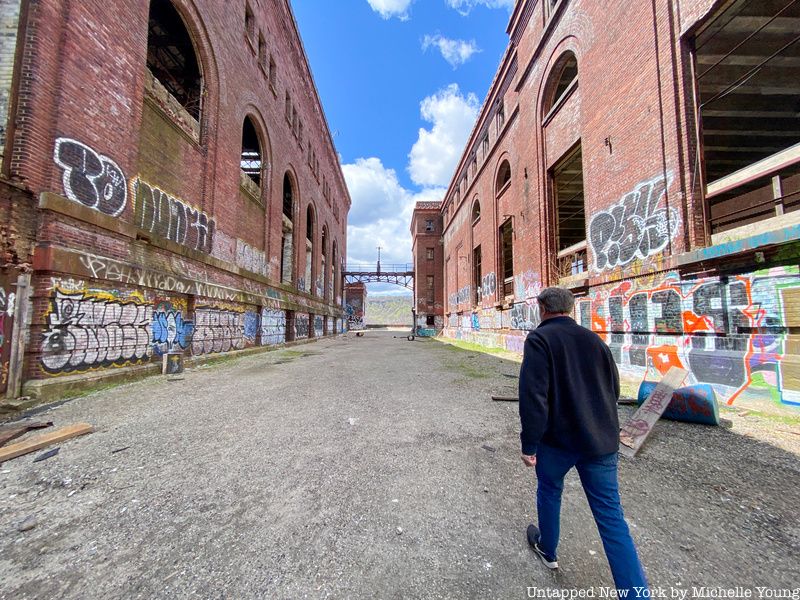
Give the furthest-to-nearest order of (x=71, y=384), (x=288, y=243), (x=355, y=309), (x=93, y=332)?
1. (x=355, y=309)
2. (x=288, y=243)
3. (x=93, y=332)
4. (x=71, y=384)

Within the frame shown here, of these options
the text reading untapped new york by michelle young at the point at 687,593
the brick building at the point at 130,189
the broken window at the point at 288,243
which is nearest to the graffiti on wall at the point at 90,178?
the brick building at the point at 130,189

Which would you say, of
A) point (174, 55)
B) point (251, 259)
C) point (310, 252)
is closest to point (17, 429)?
point (251, 259)

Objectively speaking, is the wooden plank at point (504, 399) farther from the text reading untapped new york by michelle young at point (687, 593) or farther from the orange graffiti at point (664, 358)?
the text reading untapped new york by michelle young at point (687, 593)

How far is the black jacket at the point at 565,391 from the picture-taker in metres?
1.83

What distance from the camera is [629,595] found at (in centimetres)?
157

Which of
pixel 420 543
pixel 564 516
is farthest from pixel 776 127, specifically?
pixel 420 543

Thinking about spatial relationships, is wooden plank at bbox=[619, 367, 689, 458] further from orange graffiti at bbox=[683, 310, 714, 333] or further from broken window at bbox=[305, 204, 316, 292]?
broken window at bbox=[305, 204, 316, 292]

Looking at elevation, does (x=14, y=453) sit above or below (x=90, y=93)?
below

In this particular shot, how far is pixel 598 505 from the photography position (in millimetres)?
1768

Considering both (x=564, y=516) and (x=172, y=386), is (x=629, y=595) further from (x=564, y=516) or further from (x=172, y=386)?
(x=172, y=386)

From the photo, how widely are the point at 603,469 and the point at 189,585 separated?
2.40 meters

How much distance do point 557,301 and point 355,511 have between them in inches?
85.1

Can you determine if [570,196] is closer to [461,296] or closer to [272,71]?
[461,296]

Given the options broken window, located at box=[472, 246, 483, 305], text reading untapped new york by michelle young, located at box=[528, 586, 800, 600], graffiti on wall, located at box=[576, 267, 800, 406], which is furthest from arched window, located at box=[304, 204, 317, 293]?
text reading untapped new york by michelle young, located at box=[528, 586, 800, 600]
